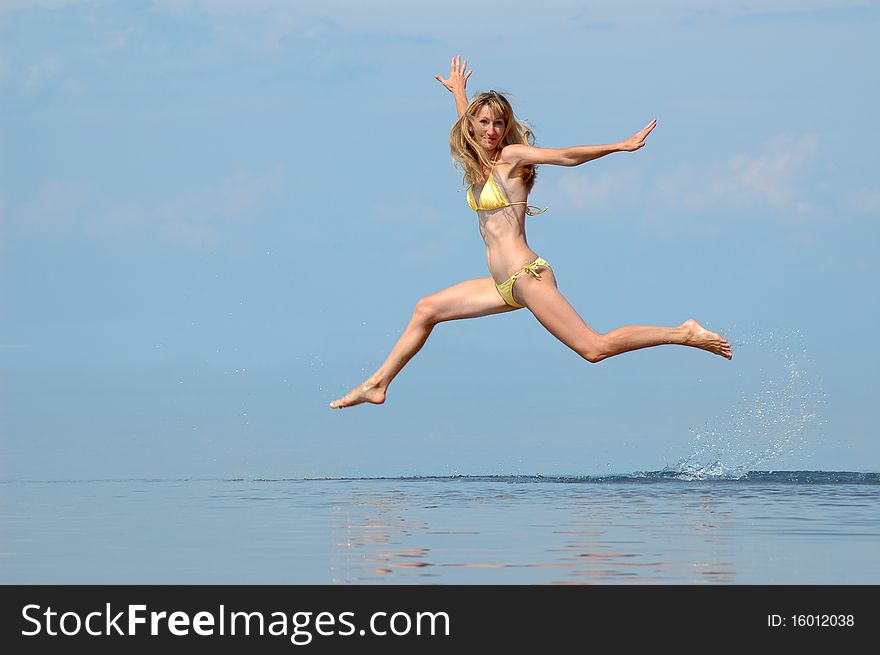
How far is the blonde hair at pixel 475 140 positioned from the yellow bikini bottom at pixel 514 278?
0.64m

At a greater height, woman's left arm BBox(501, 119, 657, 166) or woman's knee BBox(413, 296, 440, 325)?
woman's left arm BBox(501, 119, 657, 166)

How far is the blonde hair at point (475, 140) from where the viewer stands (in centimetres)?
1130

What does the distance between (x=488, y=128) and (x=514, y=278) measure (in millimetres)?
1293

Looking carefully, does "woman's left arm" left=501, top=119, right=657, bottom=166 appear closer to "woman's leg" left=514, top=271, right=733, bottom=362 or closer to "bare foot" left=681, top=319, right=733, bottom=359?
"woman's leg" left=514, top=271, right=733, bottom=362

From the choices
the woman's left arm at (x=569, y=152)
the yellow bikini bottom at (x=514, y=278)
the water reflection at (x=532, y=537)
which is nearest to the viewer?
the water reflection at (x=532, y=537)

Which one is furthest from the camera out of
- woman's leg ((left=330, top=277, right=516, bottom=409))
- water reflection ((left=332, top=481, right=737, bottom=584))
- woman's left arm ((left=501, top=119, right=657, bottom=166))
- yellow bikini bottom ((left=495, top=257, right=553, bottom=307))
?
woman's leg ((left=330, top=277, right=516, bottom=409))

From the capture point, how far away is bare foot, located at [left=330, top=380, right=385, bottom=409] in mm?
12242

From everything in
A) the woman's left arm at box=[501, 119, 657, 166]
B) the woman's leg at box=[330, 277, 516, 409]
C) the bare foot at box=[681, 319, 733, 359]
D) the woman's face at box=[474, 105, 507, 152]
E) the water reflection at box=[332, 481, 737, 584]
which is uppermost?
the woman's face at box=[474, 105, 507, 152]

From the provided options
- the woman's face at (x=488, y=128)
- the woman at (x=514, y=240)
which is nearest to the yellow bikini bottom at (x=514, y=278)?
the woman at (x=514, y=240)

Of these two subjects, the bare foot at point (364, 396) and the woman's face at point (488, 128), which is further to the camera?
the bare foot at point (364, 396)

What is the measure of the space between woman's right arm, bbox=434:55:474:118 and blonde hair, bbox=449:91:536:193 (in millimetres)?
458

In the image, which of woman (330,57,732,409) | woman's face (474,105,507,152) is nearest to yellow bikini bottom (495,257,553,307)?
woman (330,57,732,409)

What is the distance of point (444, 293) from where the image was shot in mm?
11820

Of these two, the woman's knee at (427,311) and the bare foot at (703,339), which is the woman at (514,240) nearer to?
the bare foot at (703,339)
